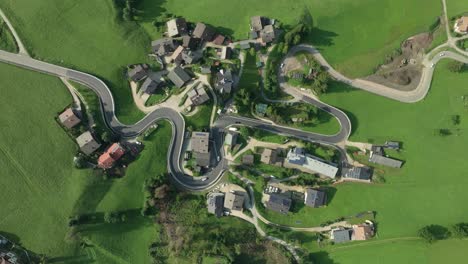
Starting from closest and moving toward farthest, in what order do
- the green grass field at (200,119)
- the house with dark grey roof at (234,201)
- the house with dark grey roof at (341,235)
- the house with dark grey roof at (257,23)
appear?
the house with dark grey roof at (341,235) < the house with dark grey roof at (234,201) < the green grass field at (200,119) < the house with dark grey roof at (257,23)

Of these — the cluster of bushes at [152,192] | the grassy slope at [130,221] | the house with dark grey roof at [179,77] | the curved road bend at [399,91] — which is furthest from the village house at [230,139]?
the curved road bend at [399,91]

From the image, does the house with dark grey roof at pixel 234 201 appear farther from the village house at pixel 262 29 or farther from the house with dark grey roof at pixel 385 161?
the village house at pixel 262 29

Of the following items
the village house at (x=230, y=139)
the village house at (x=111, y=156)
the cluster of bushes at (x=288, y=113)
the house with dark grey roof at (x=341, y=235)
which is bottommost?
the house with dark grey roof at (x=341, y=235)

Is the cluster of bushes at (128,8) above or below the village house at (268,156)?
above

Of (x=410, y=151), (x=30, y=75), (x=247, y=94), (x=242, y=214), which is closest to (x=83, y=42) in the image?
(x=30, y=75)

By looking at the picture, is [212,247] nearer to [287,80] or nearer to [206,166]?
[206,166]

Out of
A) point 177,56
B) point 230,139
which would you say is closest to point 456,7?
point 230,139
